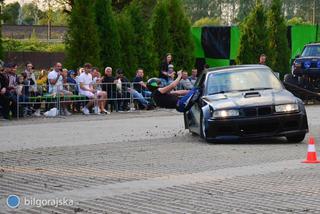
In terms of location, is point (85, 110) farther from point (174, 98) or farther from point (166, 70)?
point (174, 98)

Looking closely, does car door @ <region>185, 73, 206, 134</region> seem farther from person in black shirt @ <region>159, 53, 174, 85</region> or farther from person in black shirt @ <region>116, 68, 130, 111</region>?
person in black shirt @ <region>159, 53, 174, 85</region>

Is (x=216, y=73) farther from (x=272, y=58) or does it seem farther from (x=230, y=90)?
(x=272, y=58)

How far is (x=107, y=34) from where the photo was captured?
33875mm

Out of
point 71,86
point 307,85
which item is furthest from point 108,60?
point 307,85

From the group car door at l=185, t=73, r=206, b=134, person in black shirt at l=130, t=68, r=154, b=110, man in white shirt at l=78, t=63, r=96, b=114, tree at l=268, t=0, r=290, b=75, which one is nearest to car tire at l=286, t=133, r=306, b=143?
car door at l=185, t=73, r=206, b=134

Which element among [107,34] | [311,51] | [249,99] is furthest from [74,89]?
[311,51]

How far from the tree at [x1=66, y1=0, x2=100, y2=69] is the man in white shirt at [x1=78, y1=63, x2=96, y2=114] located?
125 inches

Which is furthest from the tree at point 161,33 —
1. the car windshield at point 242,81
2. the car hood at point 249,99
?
the car hood at point 249,99

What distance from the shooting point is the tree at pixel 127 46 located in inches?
1352

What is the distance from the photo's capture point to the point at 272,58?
38.7 metres

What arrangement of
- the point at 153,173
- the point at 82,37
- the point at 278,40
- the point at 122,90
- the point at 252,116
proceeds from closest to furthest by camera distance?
the point at 153,173 < the point at 252,116 < the point at 122,90 < the point at 82,37 < the point at 278,40

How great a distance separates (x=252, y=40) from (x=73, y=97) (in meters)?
11.8

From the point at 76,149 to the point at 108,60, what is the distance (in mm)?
16138

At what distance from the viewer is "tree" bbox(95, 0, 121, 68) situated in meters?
33.6
